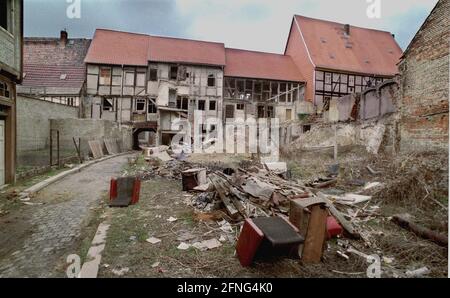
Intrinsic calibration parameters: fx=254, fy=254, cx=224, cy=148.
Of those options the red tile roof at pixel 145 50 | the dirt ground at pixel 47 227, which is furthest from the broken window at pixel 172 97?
the dirt ground at pixel 47 227

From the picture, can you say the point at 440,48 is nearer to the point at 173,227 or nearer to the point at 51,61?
the point at 173,227

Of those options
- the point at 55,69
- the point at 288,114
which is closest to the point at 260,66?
the point at 288,114

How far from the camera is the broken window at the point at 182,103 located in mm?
26234

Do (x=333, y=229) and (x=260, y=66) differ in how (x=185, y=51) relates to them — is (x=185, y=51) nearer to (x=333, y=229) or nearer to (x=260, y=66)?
(x=260, y=66)

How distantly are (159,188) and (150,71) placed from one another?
20.1 m

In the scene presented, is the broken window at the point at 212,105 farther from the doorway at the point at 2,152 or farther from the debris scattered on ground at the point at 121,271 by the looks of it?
the debris scattered on ground at the point at 121,271

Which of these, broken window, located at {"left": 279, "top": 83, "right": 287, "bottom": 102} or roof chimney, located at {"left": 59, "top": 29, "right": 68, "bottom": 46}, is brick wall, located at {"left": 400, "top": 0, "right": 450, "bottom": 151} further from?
roof chimney, located at {"left": 59, "top": 29, "right": 68, "bottom": 46}

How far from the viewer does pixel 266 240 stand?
3.42m

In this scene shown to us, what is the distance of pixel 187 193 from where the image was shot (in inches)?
308

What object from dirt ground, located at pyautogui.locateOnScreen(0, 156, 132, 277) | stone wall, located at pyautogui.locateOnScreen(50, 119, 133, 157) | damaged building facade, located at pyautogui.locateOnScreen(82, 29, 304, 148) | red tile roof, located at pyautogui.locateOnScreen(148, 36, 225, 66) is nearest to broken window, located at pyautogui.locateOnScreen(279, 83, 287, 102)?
damaged building facade, located at pyautogui.locateOnScreen(82, 29, 304, 148)

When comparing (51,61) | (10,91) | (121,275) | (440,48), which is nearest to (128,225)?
(121,275)

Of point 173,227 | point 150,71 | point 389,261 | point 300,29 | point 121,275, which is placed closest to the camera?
point 121,275

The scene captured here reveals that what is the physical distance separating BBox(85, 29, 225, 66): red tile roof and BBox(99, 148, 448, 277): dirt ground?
21145 mm

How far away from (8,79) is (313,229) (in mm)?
10119
